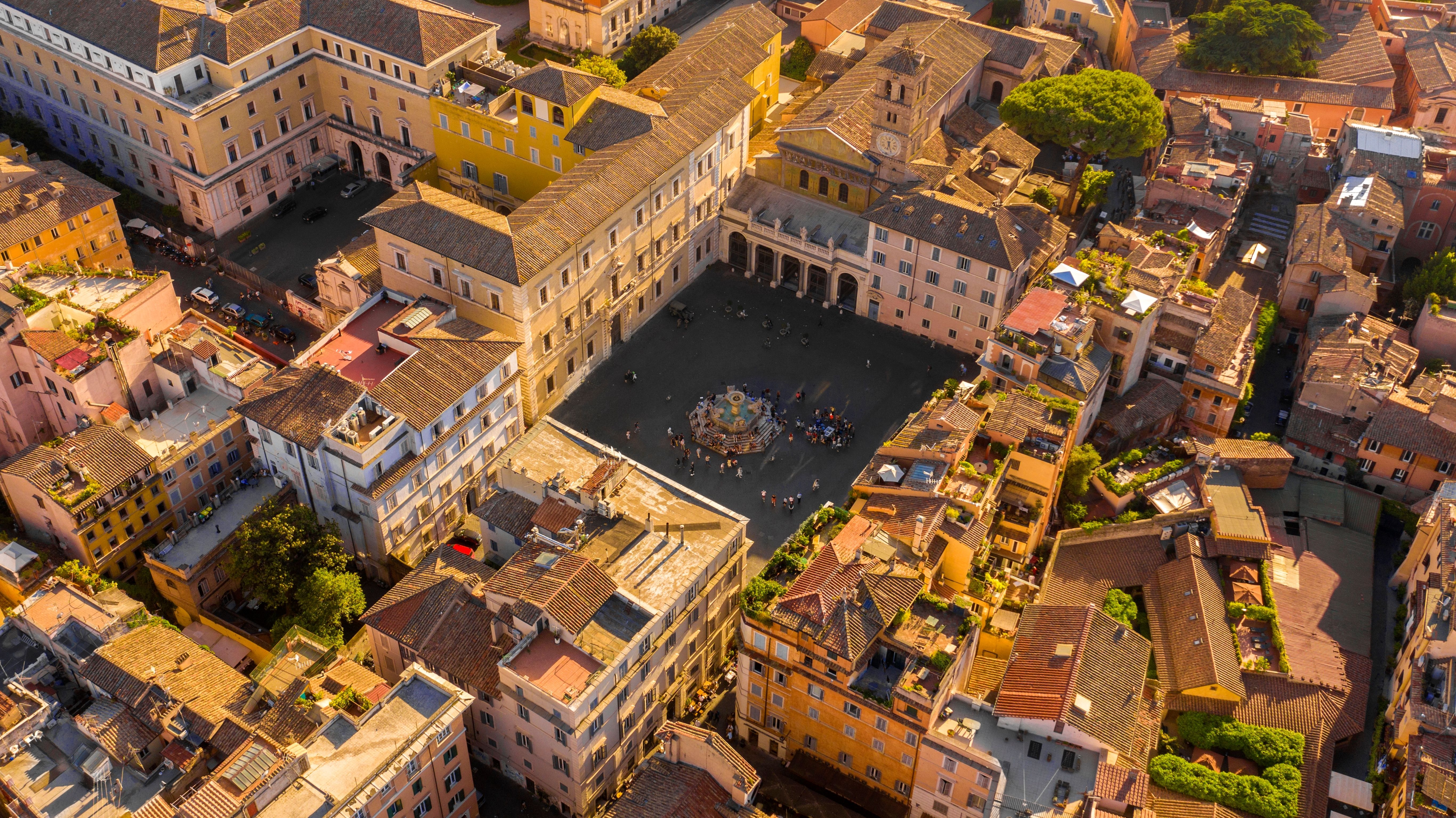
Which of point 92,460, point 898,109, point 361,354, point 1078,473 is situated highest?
point 898,109

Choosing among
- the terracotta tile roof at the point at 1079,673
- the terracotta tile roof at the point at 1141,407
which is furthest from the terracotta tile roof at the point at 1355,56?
the terracotta tile roof at the point at 1079,673

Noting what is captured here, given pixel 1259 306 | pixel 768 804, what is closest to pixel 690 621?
pixel 768 804

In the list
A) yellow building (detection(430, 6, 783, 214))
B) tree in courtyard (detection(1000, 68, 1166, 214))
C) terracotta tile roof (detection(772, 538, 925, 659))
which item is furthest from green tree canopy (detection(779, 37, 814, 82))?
terracotta tile roof (detection(772, 538, 925, 659))

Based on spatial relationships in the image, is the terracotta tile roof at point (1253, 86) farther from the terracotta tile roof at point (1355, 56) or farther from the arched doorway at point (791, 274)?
the arched doorway at point (791, 274)

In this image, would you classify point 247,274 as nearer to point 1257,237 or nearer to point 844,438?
point 844,438

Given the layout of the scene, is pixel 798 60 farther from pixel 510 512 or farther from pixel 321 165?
pixel 510 512

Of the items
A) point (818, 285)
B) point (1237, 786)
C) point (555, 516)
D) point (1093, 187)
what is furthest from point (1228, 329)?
point (555, 516)
